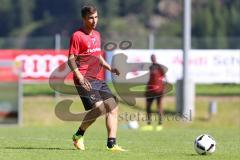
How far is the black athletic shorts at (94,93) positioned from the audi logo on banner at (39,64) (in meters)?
19.8

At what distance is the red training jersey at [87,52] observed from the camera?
1363cm

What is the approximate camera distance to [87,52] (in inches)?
539

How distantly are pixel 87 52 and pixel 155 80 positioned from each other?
14.1 meters

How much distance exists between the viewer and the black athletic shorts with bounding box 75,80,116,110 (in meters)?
13.7

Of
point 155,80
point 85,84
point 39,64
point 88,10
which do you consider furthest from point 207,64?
point 88,10

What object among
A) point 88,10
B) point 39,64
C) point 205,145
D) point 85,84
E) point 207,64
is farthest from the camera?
point 207,64

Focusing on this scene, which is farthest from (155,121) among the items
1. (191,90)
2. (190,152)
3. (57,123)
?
(190,152)

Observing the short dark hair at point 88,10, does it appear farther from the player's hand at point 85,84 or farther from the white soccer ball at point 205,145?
the white soccer ball at point 205,145

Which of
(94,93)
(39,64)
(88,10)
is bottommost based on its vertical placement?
(39,64)

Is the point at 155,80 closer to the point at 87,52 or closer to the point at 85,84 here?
the point at 87,52

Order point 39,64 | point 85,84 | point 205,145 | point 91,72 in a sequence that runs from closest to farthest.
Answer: point 205,145 < point 85,84 < point 91,72 < point 39,64

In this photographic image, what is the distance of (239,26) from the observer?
273 ft

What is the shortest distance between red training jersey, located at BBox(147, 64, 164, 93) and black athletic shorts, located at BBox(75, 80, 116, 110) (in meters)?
13.9

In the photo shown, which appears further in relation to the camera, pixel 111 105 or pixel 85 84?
pixel 111 105
